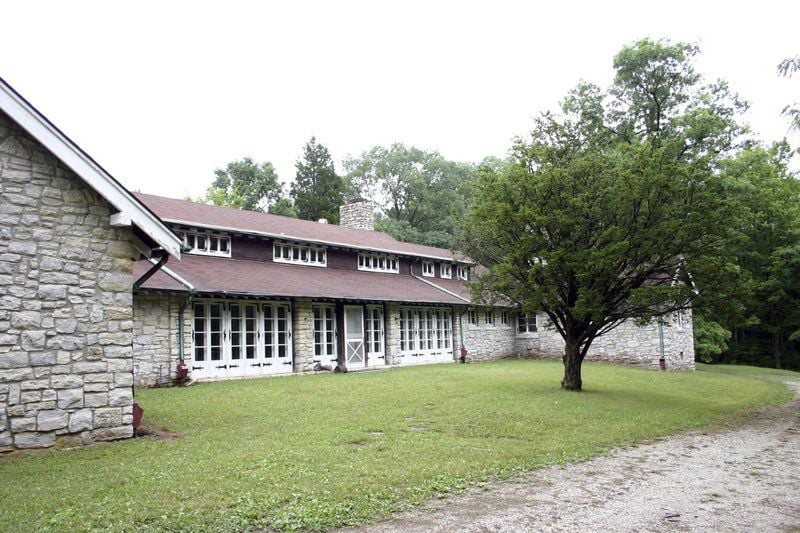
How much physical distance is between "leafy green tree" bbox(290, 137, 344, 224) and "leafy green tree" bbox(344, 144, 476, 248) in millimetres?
4026

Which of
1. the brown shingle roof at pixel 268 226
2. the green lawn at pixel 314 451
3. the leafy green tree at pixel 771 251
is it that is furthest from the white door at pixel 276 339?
the leafy green tree at pixel 771 251

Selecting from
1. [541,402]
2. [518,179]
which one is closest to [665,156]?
[518,179]

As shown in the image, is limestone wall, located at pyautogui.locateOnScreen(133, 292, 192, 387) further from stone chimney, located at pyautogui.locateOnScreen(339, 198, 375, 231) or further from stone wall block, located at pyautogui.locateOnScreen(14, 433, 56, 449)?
stone chimney, located at pyautogui.locateOnScreen(339, 198, 375, 231)

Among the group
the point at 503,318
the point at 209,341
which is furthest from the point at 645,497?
the point at 503,318

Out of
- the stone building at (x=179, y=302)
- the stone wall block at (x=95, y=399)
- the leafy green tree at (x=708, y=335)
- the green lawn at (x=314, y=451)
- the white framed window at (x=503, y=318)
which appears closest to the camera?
the green lawn at (x=314, y=451)

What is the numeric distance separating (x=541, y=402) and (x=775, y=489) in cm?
592

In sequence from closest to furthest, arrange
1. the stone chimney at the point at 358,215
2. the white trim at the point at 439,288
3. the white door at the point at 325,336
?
the white door at the point at 325,336, the white trim at the point at 439,288, the stone chimney at the point at 358,215

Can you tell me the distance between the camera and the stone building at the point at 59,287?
24.1 feet

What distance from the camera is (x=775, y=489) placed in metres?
6.04

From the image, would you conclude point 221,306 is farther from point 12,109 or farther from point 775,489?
point 775,489

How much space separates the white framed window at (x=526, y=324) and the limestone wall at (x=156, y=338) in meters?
17.5

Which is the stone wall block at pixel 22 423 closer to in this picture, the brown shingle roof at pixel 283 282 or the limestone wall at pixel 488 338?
the brown shingle roof at pixel 283 282

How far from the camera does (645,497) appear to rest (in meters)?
5.66

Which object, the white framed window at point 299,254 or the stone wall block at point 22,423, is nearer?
the stone wall block at point 22,423
